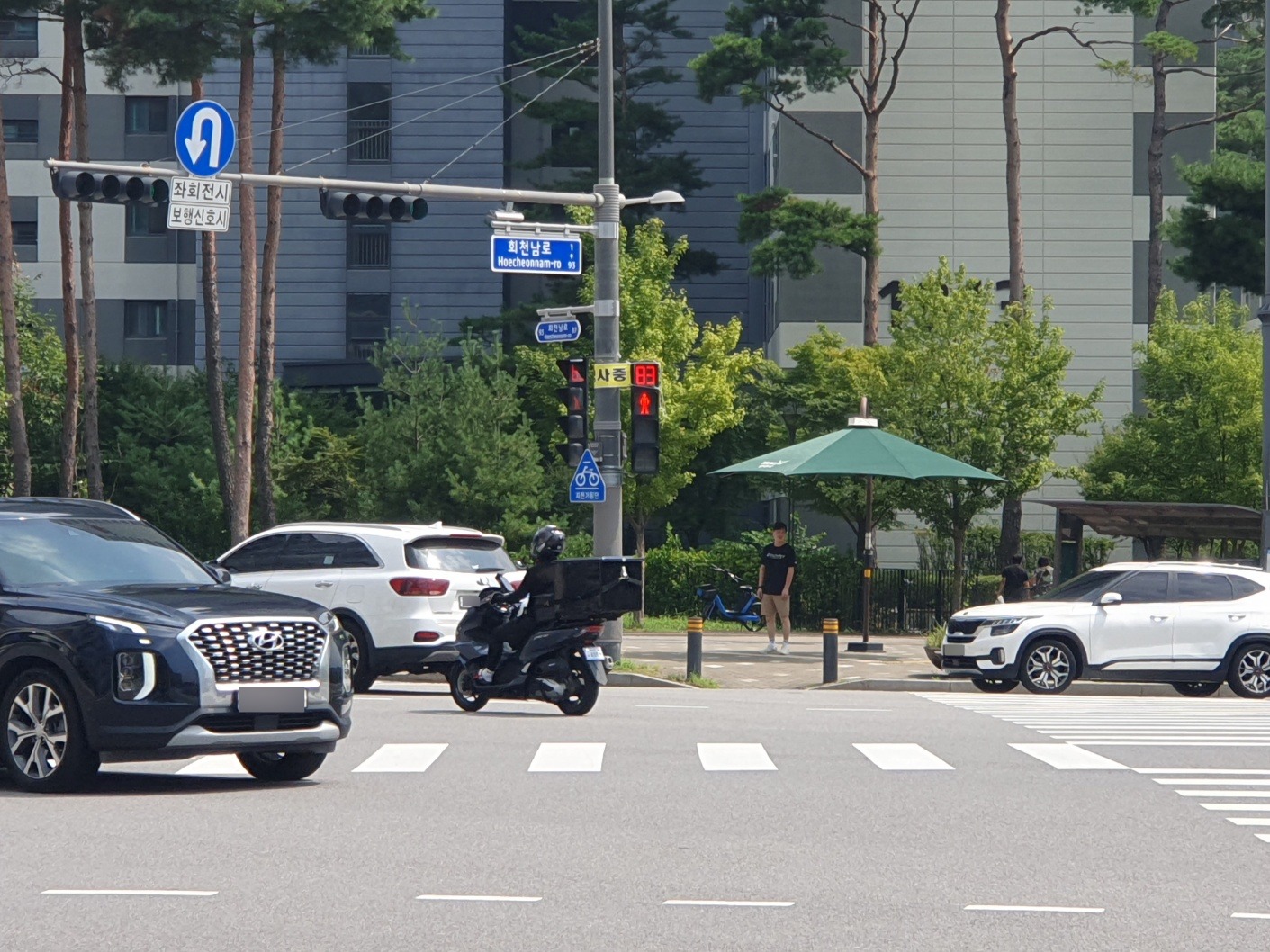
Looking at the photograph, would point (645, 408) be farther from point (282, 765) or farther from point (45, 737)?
point (45, 737)

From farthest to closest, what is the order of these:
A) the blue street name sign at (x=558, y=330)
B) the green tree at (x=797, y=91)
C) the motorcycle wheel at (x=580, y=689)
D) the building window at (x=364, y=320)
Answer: the building window at (x=364, y=320) < the green tree at (x=797, y=91) < the blue street name sign at (x=558, y=330) < the motorcycle wheel at (x=580, y=689)

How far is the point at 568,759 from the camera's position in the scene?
45.9 ft

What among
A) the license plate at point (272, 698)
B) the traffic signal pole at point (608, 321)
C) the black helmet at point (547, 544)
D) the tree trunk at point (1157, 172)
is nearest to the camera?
the license plate at point (272, 698)

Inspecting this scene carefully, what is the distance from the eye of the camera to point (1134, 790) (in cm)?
1239

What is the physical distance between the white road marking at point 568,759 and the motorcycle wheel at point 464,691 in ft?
10.9

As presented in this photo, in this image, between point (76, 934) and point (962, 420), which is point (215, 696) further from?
point (962, 420)

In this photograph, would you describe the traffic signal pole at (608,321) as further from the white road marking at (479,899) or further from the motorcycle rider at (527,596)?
the white road marking at (479,899)

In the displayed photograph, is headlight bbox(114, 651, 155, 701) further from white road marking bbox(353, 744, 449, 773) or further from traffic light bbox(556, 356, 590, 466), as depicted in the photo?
traffic light bbox(556, 356, 590, 466)

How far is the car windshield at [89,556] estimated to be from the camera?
493 inches

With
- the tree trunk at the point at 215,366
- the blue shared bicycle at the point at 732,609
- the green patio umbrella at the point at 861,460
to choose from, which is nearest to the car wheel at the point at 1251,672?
the green patio umbrella at the point at 861,460

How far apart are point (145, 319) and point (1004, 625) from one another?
44351 millimetres

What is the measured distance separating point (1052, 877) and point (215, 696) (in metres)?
5.09

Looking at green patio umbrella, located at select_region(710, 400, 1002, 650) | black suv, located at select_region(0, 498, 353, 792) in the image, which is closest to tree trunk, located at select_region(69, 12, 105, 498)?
green patio umbrella, located at select_region(710, 400, 1002, 650)

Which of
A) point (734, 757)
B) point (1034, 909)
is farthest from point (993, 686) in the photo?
point (1034, 909)
